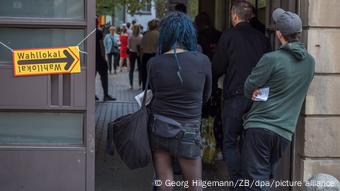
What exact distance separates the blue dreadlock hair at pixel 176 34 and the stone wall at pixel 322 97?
1.56 metres

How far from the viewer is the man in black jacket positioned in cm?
636

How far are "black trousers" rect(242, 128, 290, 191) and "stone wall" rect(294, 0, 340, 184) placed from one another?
76 centimetres

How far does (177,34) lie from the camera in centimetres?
509

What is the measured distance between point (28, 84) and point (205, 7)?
737cm

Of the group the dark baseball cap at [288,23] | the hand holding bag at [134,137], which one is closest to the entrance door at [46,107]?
the hand holding bag at [134,137]

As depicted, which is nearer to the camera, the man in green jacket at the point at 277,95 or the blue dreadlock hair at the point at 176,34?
the blue dreadlock hair at the point at 176,34

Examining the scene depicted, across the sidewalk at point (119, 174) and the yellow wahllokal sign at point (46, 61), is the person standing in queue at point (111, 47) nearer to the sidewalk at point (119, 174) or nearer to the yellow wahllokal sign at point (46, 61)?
the sidewalk at point (119, 174)

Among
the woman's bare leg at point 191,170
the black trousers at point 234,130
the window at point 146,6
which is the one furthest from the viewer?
the window at point 146,6

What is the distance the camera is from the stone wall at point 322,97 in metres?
6.18

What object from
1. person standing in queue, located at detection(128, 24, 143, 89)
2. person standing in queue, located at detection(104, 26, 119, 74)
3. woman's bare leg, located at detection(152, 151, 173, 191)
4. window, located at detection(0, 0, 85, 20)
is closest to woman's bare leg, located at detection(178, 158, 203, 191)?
woman's bare leg, located at detection(152, 151, 173, 191)

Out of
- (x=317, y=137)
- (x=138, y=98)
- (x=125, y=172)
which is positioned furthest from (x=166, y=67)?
(x=125, y=172)

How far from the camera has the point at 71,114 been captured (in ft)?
19.7

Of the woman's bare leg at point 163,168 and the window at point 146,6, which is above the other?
the window at point 146,6

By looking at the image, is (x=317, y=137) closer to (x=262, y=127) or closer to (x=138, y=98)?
(x=262, y=127)
